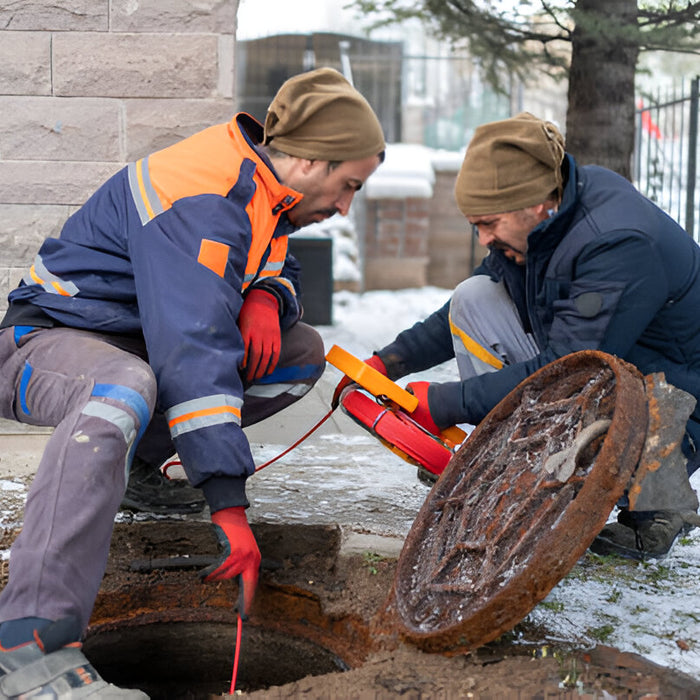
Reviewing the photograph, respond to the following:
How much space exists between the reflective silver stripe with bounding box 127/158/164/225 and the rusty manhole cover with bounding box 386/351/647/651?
38.2 inches

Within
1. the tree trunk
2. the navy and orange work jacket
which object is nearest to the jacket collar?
the navy and orange work jacket

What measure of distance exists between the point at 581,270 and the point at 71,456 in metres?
1.36

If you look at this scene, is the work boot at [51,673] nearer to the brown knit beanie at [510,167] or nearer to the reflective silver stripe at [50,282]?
the reflective silver stripe at [50,282]

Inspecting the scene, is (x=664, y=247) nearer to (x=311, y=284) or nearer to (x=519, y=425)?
(x=519, y=425)

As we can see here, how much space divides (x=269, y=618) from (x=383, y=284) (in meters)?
7.50

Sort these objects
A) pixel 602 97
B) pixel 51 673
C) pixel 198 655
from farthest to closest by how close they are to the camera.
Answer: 1. pixel 602 97
2. pixel 198 655
3. pixel 51 673

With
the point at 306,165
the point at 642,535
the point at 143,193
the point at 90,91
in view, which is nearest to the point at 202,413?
the point at 143,193

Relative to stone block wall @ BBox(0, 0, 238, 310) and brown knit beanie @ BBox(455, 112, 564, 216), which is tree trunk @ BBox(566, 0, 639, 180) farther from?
brown knit beanie @ BBox(455, 112, 564, 216)

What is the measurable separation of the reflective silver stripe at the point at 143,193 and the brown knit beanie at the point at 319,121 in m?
0.34

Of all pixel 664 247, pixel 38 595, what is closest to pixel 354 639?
pixel 38 595

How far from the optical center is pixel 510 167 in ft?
7.49

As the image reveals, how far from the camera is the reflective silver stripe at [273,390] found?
8.71ft

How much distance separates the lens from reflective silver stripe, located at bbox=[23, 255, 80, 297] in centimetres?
220

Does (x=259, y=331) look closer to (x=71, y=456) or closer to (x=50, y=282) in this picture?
(x=50, y=282)
